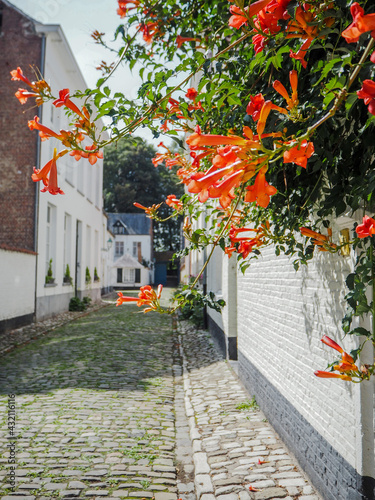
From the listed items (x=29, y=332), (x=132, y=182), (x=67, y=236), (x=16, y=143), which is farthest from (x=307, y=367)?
(x=132, y=182)

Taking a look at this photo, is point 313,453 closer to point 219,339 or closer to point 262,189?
point 262,189

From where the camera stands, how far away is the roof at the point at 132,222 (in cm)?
4438

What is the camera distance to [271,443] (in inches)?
148

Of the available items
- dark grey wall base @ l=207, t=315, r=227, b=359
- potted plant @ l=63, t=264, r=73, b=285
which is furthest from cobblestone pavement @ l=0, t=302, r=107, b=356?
dark grey wall base @ l=207, t=315, r=227, b=359

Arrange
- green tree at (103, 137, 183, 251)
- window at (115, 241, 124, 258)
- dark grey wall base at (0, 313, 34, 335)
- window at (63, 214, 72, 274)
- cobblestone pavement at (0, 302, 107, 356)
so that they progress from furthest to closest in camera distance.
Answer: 1. green tree at (103, 137, 183, 251)
2. window at (115, 241, 124, 258)
3. window at (63, 214, 72, 274)
4. dark grey wall base at (0, 313, 34, 335)
5. cobblestone pavement at (0, 302, 107, 356)

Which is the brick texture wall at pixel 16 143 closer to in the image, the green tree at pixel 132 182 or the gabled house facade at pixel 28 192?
the gabled house facade at pixel 28 192

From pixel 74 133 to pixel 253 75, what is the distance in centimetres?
108

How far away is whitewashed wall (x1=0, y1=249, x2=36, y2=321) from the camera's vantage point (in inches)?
394

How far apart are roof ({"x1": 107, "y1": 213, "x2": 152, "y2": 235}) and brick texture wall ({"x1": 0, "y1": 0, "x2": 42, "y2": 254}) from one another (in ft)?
103

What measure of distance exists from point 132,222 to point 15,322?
113 feet

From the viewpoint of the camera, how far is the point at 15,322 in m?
10.7

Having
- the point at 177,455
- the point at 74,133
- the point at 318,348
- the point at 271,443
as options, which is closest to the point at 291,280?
the point at 318,348

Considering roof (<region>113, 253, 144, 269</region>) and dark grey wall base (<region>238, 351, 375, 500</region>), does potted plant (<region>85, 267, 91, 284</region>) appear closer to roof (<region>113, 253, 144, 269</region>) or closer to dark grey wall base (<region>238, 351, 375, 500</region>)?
dark grey wall base (<region>238, 351, 375, 500</region>)

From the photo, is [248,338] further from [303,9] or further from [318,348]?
[303,9]
